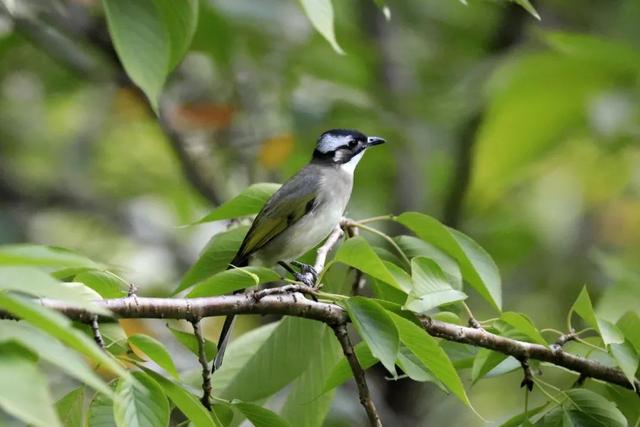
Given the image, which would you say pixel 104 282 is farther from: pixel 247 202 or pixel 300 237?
pixel 300 237

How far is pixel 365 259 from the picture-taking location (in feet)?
8.77

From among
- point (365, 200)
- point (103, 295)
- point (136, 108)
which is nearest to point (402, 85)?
point (365, 200)

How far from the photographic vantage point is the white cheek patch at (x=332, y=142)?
19.1ft

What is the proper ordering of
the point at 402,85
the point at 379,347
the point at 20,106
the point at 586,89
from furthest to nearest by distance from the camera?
the point at 20,106, the point at 402,85, the point at 586,89, the point at 379,347

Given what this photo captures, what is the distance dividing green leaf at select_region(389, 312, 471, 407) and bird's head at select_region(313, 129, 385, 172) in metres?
3.19

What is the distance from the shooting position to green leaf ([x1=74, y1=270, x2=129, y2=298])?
8.83 ft

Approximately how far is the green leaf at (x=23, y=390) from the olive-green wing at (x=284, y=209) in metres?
2.63

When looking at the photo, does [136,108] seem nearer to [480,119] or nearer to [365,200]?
[365,200]

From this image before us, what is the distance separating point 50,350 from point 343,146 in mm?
4208

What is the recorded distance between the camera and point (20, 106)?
27.6 ft

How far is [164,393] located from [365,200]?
5.57 metres

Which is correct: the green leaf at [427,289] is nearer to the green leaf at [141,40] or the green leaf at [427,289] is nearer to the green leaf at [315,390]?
the green leaf at [315,390]

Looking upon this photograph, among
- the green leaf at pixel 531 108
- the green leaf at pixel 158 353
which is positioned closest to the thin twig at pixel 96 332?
the green leaf at pixel 158 353

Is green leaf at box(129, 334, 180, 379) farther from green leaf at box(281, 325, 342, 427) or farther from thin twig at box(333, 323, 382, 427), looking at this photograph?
green leaf at box(281, 325, 342, 427)
